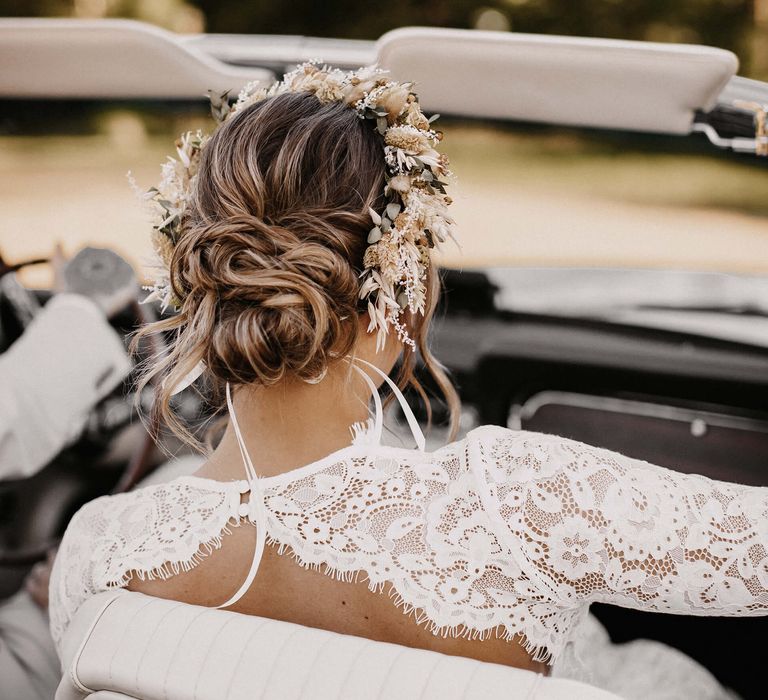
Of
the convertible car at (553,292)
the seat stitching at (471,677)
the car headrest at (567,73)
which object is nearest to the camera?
the seat stitching at (471,677)

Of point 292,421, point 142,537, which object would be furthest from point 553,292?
point 142,537

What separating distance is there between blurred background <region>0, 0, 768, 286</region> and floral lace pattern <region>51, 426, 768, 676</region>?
466 cm

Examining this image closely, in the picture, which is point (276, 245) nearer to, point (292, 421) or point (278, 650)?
point (292, 421)

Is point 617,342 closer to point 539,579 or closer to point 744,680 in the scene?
point 744,680

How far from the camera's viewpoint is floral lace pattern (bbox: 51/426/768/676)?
1.08 meters

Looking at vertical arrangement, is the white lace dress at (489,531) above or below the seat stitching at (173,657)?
above

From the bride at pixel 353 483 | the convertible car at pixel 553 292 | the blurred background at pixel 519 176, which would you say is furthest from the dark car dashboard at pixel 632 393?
the blurred background at pixel 519 176

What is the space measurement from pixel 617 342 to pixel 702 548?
1.50m

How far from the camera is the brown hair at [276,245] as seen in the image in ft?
3.86

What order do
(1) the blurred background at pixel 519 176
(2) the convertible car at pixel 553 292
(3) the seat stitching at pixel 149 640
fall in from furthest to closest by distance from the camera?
(1) the blurred background at pixel 519 176
(2) the convertible car at pixel 553 292
(3) the seat stitching at pixel 149 640

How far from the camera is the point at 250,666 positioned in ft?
3.53

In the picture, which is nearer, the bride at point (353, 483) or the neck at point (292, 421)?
the bride at point (353, 483)

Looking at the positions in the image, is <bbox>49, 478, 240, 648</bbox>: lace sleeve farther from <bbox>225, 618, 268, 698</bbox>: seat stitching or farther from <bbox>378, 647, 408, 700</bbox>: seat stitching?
<bbox>378, 647, 408, 700</bbox>: seat stitching

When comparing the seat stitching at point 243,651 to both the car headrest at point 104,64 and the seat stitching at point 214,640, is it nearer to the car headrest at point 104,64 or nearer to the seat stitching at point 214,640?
the seat stitching at point 214,640
